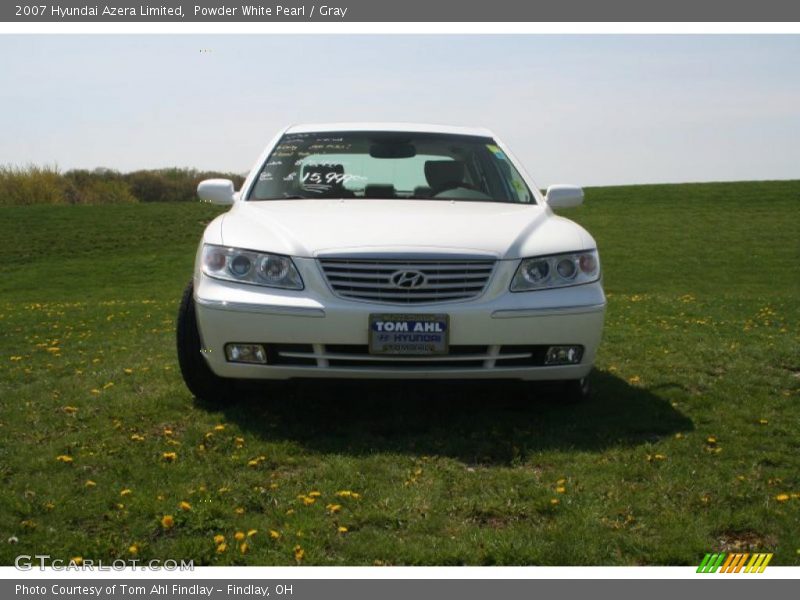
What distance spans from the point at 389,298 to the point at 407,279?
0.45 feet

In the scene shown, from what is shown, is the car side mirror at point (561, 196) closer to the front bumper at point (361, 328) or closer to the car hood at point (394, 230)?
the car hood at point (394, 230)

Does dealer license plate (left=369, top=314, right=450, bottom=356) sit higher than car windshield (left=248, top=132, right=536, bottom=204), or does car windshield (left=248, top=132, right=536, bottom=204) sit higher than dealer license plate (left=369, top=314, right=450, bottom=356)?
car windshield (left=248, top=132, right=536, bottom=204)

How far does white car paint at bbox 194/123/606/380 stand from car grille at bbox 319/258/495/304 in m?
0.05

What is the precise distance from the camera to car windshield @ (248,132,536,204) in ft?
20.9

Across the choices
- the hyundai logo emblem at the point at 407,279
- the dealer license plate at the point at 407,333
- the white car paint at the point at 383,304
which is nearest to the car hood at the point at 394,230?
the white car paint at the point at 383,304

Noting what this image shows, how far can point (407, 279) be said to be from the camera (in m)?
5.10

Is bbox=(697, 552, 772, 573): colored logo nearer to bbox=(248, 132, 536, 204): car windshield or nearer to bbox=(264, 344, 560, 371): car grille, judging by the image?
bbox=(264, 344, 560, 371): car grille

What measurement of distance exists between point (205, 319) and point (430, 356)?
125 centimetres

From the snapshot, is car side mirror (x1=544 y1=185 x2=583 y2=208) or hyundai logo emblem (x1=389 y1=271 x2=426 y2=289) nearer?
hyundai logo emblem (x1=389 y1=271 x2=426 y2=289)

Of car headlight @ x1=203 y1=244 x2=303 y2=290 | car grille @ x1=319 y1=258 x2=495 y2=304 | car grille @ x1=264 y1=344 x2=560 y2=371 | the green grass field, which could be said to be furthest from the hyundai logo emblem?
the green grass field

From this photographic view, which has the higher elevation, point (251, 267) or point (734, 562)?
point (251, 267)

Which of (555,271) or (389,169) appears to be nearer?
(555,271)

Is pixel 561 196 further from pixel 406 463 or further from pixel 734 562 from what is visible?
pixel 734 562
